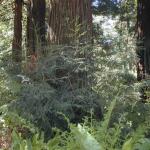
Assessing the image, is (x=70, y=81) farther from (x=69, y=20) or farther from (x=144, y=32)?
(x=144, y=32)

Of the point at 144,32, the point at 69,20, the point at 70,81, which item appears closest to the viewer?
the point at 70,81

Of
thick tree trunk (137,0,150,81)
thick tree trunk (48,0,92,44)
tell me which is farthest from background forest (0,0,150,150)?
thick tree trunk (137,0,150,81)

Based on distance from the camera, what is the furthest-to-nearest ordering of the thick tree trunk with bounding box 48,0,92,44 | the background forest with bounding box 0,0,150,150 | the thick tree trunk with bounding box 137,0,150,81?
the thick tree trunk with bounding box 137,0,150,81
the thick tree trunk with bounding box 48,0,92,44
the background forest with bounding box 0,0,150,150

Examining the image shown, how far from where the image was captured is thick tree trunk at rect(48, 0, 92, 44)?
6605mm

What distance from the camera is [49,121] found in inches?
221

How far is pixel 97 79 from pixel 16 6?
1000 centimetres

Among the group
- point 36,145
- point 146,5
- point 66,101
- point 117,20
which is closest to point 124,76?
point 66,101

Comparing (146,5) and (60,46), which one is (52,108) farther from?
(146,5)

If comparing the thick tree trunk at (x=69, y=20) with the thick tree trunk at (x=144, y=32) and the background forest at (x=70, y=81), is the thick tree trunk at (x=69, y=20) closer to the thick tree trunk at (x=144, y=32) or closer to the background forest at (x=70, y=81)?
the background forest at (x=70, y=81)

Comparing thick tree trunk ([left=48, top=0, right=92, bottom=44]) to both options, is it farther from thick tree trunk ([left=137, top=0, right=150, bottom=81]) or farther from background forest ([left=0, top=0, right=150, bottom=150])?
thick tree trunk ([left=137, top=0, right=150, bottom=81])

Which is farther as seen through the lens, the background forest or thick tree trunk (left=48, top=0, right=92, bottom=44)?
thick tree trunk (left=48, top=0, right=92, bottom=44)

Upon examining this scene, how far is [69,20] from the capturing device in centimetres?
677

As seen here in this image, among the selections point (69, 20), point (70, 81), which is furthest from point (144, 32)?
point (70, 81)

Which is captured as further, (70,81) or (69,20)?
(69,20)
